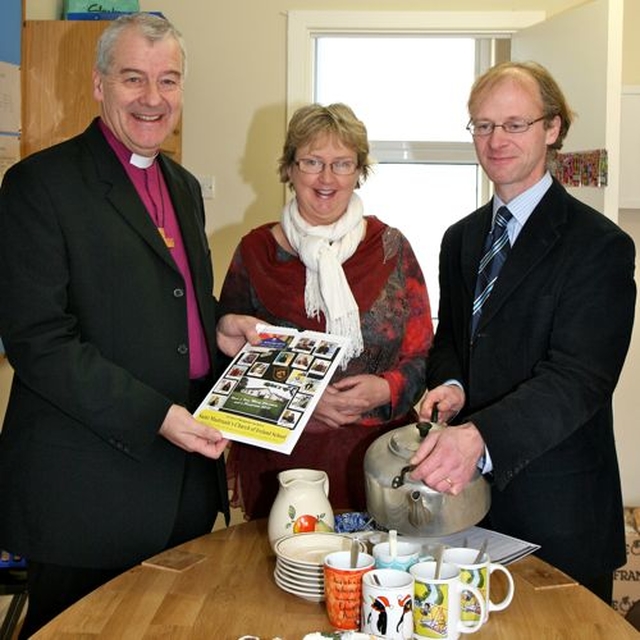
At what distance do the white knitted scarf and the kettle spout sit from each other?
2.41 feet

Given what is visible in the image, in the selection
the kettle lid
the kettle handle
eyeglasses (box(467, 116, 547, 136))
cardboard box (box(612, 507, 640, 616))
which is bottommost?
cardboard box (box(612, 507, 640, 616))

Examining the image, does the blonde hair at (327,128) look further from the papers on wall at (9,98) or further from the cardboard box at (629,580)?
the cardboard box at (629,580)

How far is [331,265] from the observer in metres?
2.18

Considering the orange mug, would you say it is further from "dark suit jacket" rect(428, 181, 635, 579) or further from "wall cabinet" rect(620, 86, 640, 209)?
"wall cabinet" rect(620, 86, 640, 209)

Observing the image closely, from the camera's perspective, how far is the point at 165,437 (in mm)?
1722

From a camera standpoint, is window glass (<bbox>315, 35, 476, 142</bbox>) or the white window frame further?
window glass (<bbox>315, 35, 476, 142</bbox>)

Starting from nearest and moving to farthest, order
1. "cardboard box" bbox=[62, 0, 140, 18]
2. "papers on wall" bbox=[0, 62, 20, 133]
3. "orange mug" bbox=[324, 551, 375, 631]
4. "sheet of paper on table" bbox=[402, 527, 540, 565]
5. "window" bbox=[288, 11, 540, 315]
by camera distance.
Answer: "orange mug" bbox=[324, 551, 375, 631]
"sheet of paper on table" bbox=[402, 527, 540, 565]
"papers on wall" bbox=[0, 62, 20, 133]
"cardboard box" bbox=[62, 0, 140, 18]
"window" bbox=[288, 11, 540, 315]

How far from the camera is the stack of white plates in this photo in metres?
1.41

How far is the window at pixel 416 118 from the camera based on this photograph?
14.6 ft

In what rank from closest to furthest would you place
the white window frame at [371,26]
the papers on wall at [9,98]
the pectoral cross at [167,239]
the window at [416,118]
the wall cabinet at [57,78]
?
the pectoral cross at [167,239], the papers on wall at [9,98], the wall cabinet at [57,78], the white window frame at [371,26], the window at [416,118]

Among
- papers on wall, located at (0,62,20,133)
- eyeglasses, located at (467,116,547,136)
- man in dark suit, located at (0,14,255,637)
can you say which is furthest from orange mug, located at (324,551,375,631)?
papers on wall, located at (0,62,20,133)

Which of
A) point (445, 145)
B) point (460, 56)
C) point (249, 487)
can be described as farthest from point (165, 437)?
point (460, 56)

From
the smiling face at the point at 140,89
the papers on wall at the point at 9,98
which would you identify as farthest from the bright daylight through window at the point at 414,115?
the smiling face at the point at 140,89

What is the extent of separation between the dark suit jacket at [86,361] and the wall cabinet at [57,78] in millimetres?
1644
